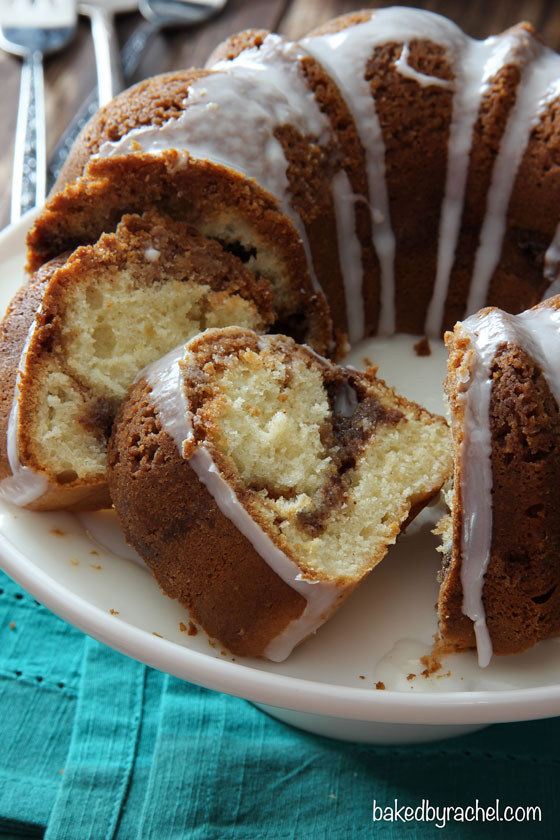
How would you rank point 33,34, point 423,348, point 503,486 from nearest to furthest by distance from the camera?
point 503,486
point 423,348
point 33,34

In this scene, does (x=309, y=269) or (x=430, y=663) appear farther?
(x=309, y=269)

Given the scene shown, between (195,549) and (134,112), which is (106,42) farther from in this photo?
(195,549)

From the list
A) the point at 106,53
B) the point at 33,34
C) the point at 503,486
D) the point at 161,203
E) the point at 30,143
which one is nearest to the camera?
the point at 503,486

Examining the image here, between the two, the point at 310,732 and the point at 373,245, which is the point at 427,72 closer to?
the point at 373,245

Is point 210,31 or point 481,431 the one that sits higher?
point 210,31

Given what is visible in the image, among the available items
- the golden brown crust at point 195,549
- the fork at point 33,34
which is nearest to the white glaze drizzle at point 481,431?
the golden brown crust at point 195,549

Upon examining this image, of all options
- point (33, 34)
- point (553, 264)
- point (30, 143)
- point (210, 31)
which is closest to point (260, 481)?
point (553, 264)

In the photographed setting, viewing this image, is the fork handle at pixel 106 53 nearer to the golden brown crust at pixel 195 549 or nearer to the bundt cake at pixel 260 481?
the bundt cake at pixel 260 481
